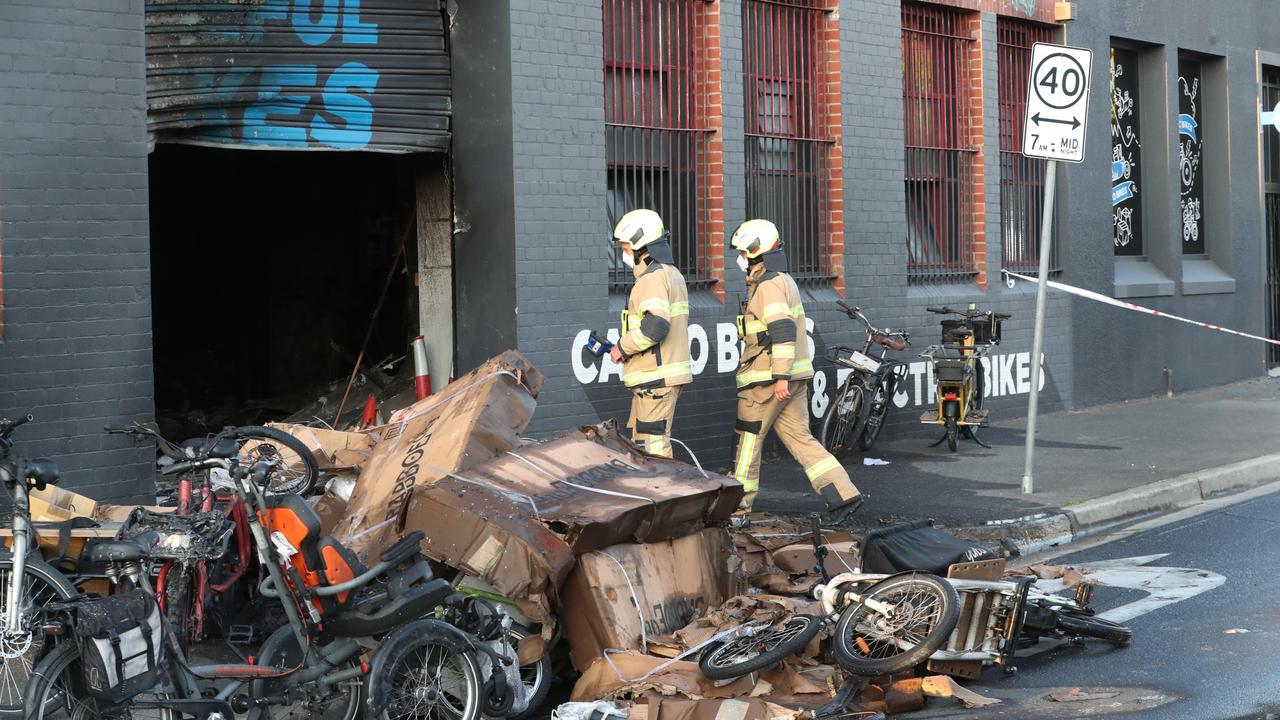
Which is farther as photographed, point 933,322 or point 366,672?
point 933,322

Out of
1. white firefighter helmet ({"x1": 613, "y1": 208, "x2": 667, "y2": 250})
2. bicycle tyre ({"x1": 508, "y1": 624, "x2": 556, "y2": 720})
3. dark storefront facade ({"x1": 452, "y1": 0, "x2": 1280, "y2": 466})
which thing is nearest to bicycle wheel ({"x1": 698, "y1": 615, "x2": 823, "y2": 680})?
bicycle tyre ({"x1": 508, "y1": 624, "x2": 556, "y2": 720})

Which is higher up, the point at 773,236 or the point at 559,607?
the point at 773,236

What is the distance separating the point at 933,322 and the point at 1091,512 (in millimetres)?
4664

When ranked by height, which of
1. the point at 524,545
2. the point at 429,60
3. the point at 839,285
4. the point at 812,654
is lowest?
the point at 812,654

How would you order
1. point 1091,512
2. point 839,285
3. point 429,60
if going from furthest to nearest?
1. point 839,285
2. point 429,60
3. point 1091,512

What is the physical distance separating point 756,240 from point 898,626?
4113mm

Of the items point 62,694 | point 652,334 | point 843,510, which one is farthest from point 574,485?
point 843,510

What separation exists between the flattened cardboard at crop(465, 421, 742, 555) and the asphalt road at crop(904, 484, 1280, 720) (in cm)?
155

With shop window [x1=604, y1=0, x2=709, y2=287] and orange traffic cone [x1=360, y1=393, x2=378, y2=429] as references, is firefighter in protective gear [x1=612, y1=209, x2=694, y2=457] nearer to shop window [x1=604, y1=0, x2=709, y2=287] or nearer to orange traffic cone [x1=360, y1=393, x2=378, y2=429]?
orange traffic cone [x1=360, y1=393, x2=378, y2=429]

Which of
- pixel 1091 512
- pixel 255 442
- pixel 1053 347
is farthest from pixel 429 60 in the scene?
pixel 1053 347

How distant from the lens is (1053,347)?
16.9 meters

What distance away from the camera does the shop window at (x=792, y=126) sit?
13.7 m

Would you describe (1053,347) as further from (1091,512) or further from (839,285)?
(1091,512)

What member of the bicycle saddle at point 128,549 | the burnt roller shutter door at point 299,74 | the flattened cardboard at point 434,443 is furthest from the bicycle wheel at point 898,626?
the burnt roller shutter door at point 299,74
